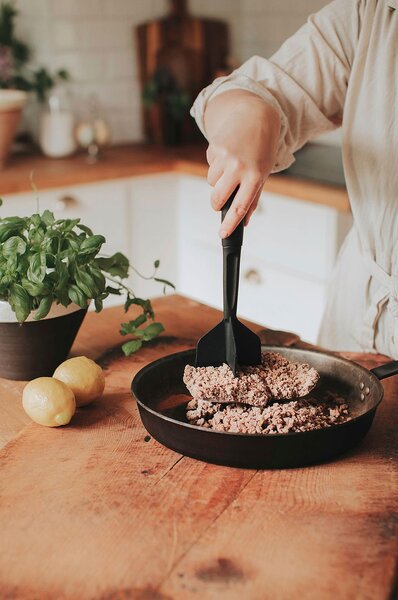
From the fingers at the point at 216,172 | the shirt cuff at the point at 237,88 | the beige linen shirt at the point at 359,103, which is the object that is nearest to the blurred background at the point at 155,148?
the beige linen shirt at the point at 359,103

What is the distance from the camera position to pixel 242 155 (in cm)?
112

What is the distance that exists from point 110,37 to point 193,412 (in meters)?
2.45

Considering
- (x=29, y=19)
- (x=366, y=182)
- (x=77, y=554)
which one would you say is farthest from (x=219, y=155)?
(x=29, y=19)

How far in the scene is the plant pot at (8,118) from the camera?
2709 millimetres

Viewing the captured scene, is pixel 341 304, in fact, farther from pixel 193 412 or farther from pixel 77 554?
pixel 77 554

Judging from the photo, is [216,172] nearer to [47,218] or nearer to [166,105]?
[47,218]

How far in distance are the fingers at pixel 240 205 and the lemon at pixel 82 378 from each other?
0.28 metres

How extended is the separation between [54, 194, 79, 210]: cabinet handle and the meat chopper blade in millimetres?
1677

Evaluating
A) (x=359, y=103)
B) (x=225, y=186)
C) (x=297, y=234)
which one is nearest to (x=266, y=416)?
(x=225, y=186)

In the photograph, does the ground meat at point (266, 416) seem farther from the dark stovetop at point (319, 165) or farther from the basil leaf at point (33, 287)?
the dark stovetop at point (319, 165)

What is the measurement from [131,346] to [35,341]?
0.52 ft

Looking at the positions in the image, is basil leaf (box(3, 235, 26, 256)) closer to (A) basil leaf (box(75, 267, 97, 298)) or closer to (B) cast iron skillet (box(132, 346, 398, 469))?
(A) basil leaf (box(75, 267, 97, 298))

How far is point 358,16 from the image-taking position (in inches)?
56.9

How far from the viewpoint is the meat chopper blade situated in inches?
40.6
